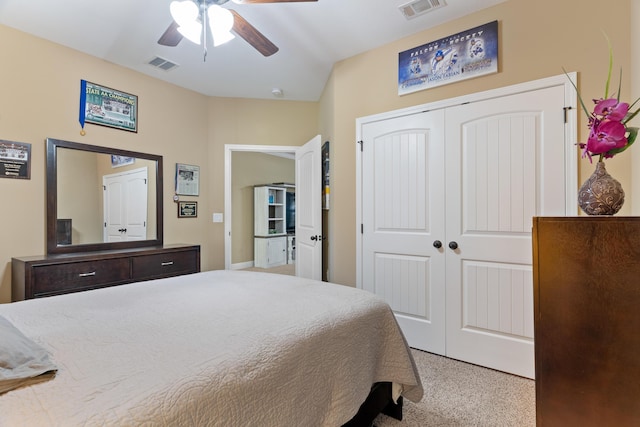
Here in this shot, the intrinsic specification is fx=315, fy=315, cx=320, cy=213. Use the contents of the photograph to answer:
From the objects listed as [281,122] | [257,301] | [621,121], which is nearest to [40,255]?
[257,301]

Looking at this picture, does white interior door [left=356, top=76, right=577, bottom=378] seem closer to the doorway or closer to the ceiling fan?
the doorway

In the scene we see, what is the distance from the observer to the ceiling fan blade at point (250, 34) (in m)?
1.92

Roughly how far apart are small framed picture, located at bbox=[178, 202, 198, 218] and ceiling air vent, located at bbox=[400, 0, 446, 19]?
2.98 metres

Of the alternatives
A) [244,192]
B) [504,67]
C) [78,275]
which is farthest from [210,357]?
[244,192]

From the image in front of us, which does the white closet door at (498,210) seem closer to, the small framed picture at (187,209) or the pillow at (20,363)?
the pillow at (20,363)

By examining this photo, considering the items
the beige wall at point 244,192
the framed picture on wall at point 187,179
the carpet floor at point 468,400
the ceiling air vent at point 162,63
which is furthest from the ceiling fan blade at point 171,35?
the beige wall at point 244,192

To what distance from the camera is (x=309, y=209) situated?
3.66 meters

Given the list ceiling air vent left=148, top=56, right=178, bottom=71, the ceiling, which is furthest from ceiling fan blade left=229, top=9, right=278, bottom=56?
ceiling air vent left=148, top=56, right=178, bottom=71

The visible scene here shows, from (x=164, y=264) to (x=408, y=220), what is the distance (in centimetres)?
239

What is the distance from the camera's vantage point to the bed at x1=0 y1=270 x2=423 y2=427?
0.75 meters

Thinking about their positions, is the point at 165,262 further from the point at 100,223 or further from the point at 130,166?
the point at 130,166

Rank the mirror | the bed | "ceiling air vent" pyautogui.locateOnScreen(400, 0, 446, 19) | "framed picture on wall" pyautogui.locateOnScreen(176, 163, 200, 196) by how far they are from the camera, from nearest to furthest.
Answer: the bed → "ceiling air vent" pyautogui.locateOnScreen(400, 0, 446, 19) → the mirror → "framed picture on wall" pyautogui.locateOnScreen(176, 163, 200, 196)

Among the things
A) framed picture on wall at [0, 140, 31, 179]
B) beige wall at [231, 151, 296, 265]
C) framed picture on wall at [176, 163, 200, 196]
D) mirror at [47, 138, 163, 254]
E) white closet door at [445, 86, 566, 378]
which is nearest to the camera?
white closet door at [445, 86, 566, 378]

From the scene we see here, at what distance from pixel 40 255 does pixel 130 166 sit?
1.12m
